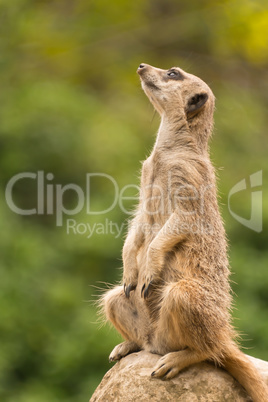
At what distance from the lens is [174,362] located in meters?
3.08

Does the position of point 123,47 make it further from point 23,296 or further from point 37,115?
point 23,296

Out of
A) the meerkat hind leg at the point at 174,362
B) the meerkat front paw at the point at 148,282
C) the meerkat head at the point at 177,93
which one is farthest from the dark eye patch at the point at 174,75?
the meerkat hind leg at the point at 174,362

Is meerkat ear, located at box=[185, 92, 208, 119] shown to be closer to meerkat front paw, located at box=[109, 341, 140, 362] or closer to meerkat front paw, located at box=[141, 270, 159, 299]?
meerkat front paw, located at box=[141, 270, 159, 299]

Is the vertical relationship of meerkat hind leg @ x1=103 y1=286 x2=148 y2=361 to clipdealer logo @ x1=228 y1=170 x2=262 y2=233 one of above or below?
below

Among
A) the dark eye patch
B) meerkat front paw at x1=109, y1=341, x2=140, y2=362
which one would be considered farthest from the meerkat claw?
the dark eye patch

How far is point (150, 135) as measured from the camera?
8547 millimetres

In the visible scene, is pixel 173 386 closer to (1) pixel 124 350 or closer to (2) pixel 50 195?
(1) pixel 124 350

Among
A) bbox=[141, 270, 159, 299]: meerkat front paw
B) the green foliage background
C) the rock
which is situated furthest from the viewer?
the green foliage background

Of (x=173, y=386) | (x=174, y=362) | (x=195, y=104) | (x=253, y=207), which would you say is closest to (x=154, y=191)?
(x=195, y=104)

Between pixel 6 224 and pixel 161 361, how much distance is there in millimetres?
4159

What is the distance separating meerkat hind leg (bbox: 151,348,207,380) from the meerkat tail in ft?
0.55

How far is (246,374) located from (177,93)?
4.82ft

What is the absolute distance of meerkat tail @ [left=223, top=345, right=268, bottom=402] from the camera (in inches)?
123

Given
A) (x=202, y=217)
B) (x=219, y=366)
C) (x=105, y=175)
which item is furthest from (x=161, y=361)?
(x=105, y=175)
